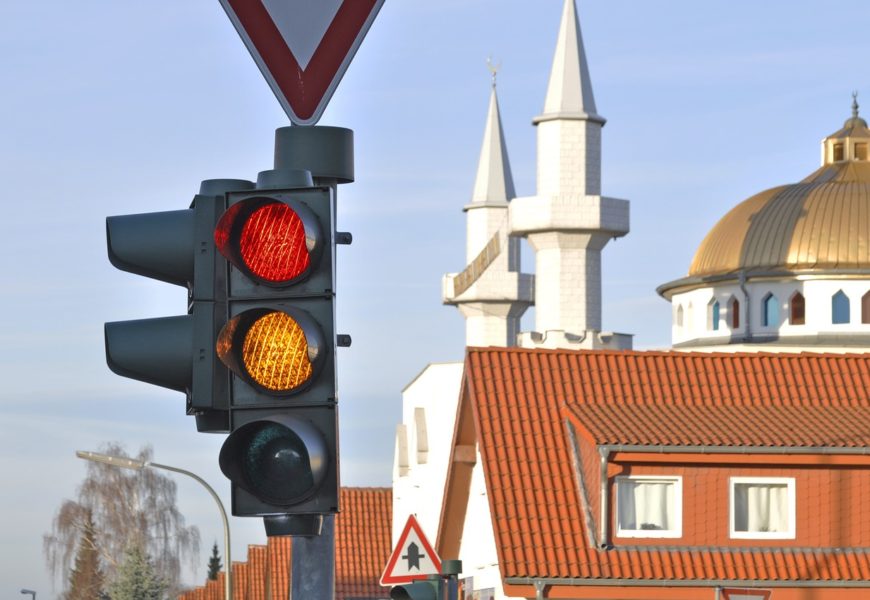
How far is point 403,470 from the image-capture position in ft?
196

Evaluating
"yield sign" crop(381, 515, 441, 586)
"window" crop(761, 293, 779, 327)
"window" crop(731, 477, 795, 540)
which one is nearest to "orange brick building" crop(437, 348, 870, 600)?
"window" crop(731, 477, 795, 540)

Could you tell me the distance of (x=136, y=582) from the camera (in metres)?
79.1

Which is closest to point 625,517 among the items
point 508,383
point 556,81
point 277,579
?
point 508,383

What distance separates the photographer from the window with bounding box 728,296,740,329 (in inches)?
3179

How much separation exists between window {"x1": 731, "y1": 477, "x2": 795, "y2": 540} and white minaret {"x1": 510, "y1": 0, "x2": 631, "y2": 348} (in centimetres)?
3790

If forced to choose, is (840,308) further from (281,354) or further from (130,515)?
(281,354)

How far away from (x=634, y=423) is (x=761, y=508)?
2.45 meters

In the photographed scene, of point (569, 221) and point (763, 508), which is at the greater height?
point (569, 221)

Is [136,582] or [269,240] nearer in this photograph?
[269,240]

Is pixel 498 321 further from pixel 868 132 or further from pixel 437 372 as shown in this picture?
pixel 437 372

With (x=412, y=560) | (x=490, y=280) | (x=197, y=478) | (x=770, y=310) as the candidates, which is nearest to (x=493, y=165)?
(x=490, y=280)

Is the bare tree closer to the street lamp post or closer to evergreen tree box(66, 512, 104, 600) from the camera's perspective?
evergreen tree box(66, 512, 104, 600)

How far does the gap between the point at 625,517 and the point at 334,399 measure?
28.3 metres

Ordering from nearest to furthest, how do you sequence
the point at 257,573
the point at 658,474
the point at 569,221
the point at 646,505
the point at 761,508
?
the point at 658,474 → the point at 646,505 → the point at 761,508 → the point at 257,573 → the point at 569,221
